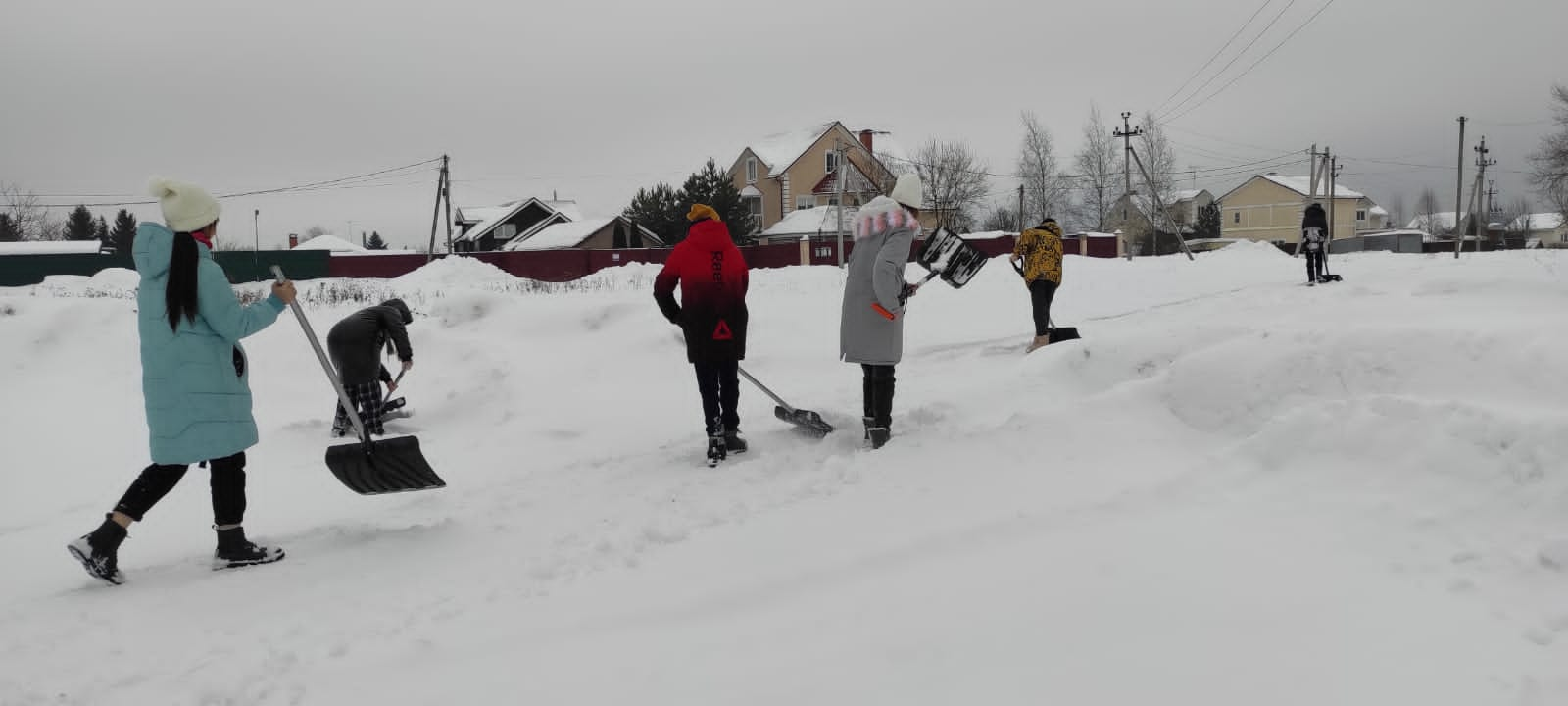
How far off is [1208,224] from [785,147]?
33488 mm

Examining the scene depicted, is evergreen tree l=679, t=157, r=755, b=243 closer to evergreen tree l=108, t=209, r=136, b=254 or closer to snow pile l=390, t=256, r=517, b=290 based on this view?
snow pile l=390, t=256, r=517, b=290

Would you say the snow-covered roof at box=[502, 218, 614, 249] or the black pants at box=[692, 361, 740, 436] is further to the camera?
the snow-covered roof at box=[502, 218, 614, 249]

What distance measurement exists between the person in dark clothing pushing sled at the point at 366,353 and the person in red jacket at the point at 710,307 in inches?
88.2

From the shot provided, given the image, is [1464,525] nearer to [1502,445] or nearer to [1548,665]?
[1502,445]

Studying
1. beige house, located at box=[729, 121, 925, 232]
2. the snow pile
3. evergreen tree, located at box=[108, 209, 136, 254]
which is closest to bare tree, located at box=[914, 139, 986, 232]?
beige house, located at box=[729, 121, 925, 232]

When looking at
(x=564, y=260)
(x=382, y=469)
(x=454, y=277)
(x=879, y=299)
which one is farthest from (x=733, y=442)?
(x=564, y=260)

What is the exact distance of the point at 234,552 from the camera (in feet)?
11.8

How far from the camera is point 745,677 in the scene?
2.38m

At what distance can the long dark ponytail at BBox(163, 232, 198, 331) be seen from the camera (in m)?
3.37

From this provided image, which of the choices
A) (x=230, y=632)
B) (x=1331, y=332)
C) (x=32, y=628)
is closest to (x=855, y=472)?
(x=1331, y=332)

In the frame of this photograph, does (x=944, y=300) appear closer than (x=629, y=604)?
No

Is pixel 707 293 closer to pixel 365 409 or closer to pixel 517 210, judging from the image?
pixel 365 409

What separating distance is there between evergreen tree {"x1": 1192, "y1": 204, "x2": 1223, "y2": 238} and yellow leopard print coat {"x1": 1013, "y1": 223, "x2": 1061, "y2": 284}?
60.2m

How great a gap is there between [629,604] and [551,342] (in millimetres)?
6457
